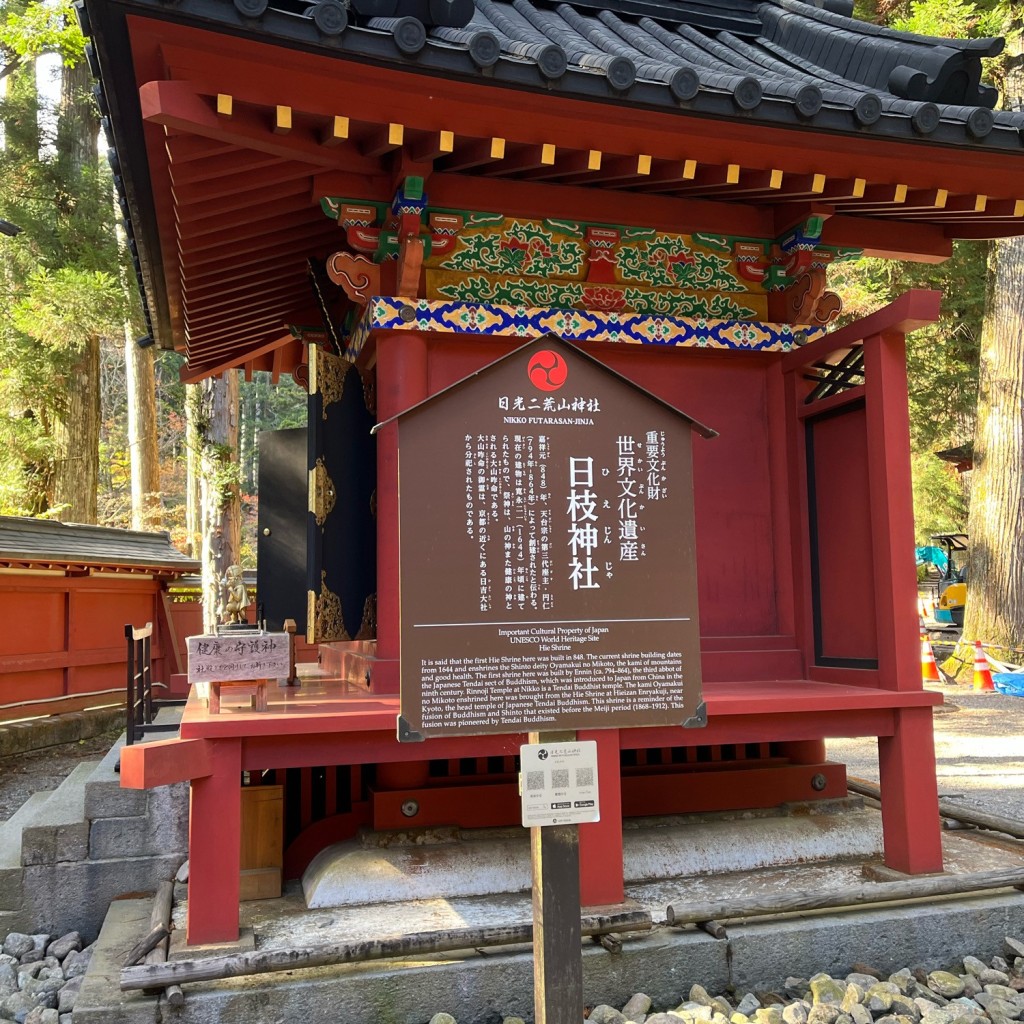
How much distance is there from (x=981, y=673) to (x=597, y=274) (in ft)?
37.1

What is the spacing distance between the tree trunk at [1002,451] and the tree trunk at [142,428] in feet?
49.6

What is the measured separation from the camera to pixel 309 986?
367 centimetres

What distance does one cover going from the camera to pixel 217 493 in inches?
420

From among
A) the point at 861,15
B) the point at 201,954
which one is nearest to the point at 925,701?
the point at 201,954

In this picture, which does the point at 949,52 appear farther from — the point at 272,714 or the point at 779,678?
the point at 272,714

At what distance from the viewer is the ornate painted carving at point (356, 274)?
5.01 meters

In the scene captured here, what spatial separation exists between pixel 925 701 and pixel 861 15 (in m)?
16.1

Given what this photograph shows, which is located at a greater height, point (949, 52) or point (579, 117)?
point (949, 52)

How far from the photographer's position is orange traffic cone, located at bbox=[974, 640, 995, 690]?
45.3 feet

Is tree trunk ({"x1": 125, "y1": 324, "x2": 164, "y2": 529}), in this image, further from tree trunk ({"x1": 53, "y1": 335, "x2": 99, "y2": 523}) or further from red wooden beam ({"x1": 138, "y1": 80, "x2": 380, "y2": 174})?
red wooden beam ({"x1": 138, "y1": 80, "x2": 380, "y2": 174})

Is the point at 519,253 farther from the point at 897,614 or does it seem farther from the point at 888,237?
the point at 897,614

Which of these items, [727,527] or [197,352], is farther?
[197,352]

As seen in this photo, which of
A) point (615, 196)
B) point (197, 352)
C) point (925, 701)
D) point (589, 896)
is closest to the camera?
point (589, 896)

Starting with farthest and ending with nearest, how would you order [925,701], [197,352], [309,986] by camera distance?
[197,352] → [925,701] → [309,986]
